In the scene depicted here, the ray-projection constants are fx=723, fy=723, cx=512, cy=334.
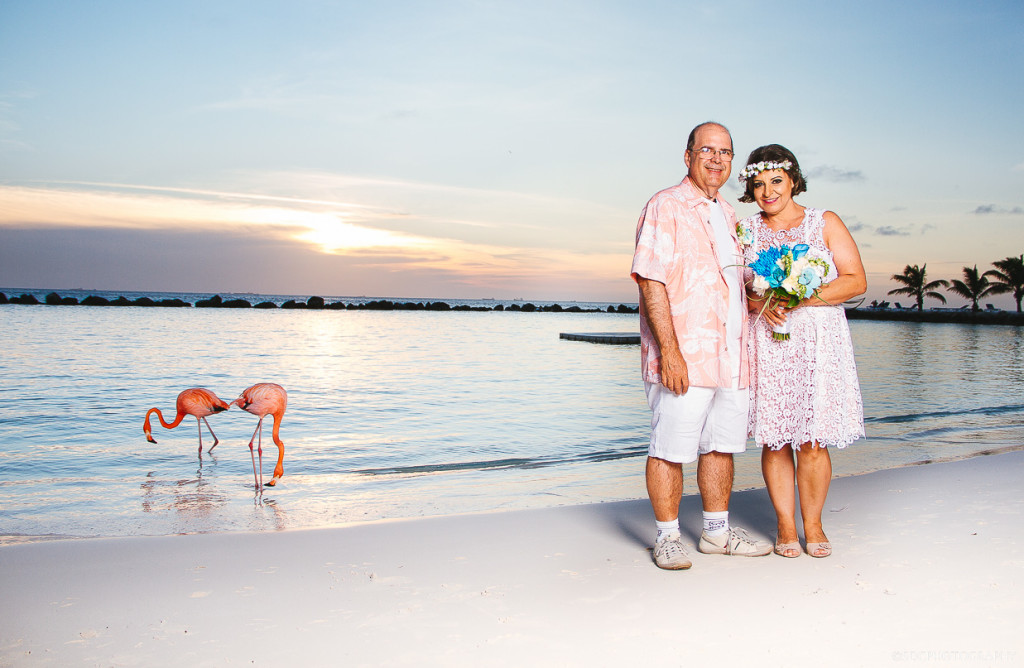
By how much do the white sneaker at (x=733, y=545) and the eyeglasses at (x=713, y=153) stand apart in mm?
1850

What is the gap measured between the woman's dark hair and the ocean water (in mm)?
3079

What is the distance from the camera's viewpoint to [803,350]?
346 centimetres

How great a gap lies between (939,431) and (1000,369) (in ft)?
35.8

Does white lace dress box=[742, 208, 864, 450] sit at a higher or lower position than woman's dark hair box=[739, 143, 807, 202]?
lower

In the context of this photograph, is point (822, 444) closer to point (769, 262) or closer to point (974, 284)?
point (769, 262)

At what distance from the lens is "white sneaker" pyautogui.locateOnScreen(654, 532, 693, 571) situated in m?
3.39

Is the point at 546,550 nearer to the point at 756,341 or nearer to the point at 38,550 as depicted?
the point at 756,341

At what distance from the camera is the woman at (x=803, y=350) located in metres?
3.42

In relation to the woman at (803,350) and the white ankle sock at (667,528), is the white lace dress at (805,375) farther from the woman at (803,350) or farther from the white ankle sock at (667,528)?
the white ankle sock at (667,528)

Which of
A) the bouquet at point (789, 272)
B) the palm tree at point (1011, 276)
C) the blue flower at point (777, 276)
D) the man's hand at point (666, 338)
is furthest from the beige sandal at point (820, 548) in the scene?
the palm tree at point (1011, 276)

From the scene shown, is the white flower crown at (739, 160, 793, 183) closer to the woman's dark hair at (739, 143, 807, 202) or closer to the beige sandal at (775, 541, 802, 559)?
the woman's dark hair at (739, 143, 807, 202)

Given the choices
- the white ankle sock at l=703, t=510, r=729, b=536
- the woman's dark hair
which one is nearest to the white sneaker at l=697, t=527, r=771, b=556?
the white ankle sock at l=703, t=510, r=729, b=536

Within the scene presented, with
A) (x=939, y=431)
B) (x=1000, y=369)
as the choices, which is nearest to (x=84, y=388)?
(x=939, y=431)

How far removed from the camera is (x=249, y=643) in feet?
8.94
